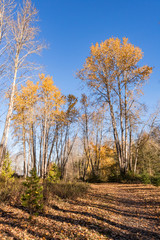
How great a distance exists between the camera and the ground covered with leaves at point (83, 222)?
3.54 meters

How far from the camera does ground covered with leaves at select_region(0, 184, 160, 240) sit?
354cm

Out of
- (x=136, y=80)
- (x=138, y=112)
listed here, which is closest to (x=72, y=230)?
(x=138, y=112)

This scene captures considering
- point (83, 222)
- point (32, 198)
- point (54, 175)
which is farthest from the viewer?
point (54, 175)

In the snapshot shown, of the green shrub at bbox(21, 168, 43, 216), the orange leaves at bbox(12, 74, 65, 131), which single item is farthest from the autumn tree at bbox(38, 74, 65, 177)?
the green shrub at bbox(21, 168, 43, 216)

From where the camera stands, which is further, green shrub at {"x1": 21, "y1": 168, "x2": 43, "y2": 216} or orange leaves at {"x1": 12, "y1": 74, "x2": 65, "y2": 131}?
orange leaves at {"x1": 12, "y1": 74, "x2": 65, "y2": 131}

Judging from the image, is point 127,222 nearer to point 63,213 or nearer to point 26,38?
point 63,213

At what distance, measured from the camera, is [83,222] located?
165 inches

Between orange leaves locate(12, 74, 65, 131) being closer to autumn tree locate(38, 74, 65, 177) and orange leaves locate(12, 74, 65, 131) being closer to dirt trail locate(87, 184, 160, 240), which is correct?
autumn tree locate(38, 74, 65, 177)

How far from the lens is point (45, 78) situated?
1317 cm

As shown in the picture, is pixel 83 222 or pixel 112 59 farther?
pixel 112 59

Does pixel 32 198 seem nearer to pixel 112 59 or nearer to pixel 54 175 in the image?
pixel 54 175

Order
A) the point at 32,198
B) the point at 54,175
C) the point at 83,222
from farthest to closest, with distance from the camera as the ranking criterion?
the point at 54,175 < the point at 32,198 < the point at 83,222

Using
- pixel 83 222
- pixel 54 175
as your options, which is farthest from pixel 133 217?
pixel 54 175

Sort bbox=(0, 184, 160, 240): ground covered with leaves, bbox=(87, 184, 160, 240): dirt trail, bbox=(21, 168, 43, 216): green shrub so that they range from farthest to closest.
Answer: bbox=(21, 168, 43, 216): green shrub, bbox=(87, 184, 160, 240): dirt trail, bbox=(0, 184, 160, 240): ground covered with leaves
